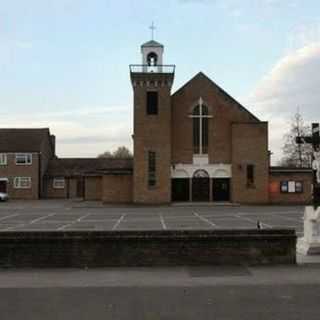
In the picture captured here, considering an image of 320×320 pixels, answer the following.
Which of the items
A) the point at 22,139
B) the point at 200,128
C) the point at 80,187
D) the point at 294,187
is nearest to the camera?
the point at 294,187

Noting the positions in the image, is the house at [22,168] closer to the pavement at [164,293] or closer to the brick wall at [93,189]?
the brick wall at [93,189]

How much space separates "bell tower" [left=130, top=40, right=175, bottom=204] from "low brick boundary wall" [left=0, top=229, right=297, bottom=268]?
46.9 meters

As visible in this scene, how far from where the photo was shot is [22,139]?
282ft

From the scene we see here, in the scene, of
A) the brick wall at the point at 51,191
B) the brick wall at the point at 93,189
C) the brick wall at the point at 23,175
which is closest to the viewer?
the brick wall at the point at 93,189

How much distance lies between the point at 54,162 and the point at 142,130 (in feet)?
104

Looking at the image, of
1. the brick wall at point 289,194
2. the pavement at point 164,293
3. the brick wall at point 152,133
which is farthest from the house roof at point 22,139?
the pavement at point 164,293

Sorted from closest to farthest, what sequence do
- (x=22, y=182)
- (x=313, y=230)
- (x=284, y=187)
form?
(x=313, y=230), (x=284, y=187), (x=22, y=182)

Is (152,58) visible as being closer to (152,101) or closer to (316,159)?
(152,101)

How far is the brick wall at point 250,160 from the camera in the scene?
6216cm

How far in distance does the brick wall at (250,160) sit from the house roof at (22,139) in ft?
101

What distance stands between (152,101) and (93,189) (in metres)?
16.3

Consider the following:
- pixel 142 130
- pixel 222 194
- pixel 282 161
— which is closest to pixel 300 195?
pixel 222 194

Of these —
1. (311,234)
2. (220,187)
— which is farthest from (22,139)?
(311,234)

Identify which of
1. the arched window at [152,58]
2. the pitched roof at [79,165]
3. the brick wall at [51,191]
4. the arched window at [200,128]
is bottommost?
the brick wall at [51,191]
